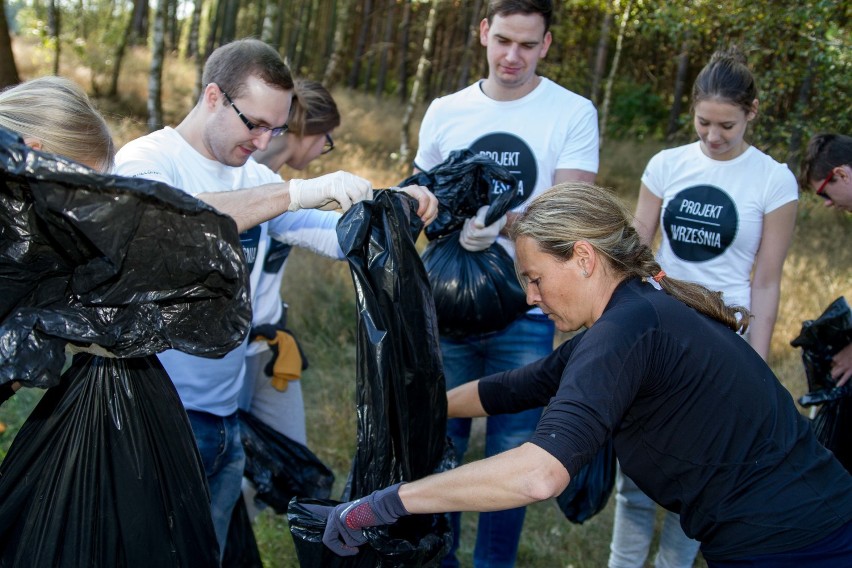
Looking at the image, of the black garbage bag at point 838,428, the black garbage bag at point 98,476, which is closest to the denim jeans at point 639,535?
the black garbage bag at point 838,428

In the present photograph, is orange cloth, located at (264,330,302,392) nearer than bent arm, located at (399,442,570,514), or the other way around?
bent arm, located at (399,442,570,514)

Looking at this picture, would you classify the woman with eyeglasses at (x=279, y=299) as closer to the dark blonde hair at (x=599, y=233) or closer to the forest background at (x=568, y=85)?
the forest background at (x=568, y=85)

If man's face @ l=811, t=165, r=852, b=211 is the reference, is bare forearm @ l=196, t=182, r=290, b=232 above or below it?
below

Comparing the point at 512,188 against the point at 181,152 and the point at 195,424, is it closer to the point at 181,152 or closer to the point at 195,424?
the point at 181,152

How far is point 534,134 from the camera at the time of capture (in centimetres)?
301

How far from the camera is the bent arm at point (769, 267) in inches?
120

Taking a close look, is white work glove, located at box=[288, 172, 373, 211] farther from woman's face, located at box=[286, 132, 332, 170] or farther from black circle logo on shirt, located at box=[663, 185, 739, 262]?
black circle logo on shirt, located at box=[663, 185, 739, 262]

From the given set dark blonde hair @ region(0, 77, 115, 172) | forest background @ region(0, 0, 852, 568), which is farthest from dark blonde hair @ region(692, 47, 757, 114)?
dark blonde hair @ region(0, 77, 115, 172)

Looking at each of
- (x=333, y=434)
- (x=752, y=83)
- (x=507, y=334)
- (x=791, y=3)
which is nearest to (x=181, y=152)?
(x=507, y=334)

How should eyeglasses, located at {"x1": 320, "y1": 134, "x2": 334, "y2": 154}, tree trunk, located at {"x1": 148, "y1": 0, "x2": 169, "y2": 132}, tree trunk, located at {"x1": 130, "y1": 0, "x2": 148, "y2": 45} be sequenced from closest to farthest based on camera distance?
eyeglasses, located at {"x1": 320, "y1": 134, "x2": 334, "y2": 154} < tree trunk, located at {"x1": 148, "y1": 0, "x2": 169, "y2": 132} < tree trunk, located at {"x1": 130, "y1": 0, "x2": 148, "y2": 45}

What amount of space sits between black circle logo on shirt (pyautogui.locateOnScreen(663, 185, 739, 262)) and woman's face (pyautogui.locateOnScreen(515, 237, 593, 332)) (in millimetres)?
1314

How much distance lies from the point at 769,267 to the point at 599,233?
1.46 meters

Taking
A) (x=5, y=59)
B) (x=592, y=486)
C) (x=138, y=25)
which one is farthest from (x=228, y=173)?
(x=138, y=25)

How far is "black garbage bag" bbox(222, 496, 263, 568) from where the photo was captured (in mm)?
2754
